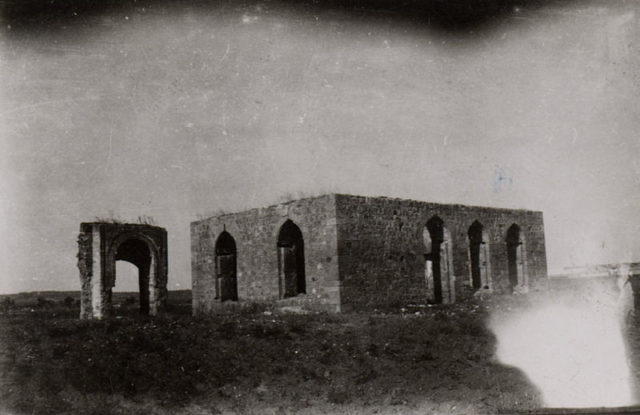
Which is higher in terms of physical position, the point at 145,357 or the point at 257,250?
the point at 257,250

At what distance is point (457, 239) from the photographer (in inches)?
771

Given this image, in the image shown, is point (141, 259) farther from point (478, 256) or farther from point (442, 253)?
point (478, 256)

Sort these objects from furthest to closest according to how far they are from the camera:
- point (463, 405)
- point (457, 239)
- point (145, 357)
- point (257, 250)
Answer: point (457, 239) → point (257, 250) → point (145, 357) → point (463, 405)

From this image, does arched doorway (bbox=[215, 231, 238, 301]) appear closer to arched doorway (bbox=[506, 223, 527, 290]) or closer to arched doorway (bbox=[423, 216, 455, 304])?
arched doorway (bbox=[423, 216, 455, 304])

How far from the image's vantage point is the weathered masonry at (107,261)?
18.4 metres

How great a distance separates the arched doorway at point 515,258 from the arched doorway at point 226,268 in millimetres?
10180

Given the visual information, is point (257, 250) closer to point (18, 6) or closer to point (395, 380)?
point (395, 380)

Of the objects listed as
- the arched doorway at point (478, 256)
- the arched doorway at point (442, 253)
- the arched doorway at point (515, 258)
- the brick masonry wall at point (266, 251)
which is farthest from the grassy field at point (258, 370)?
the arched doorway at point (515, 258)

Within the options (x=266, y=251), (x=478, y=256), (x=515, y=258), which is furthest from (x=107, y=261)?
(x=515, y=258)

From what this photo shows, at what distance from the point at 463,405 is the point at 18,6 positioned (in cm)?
884

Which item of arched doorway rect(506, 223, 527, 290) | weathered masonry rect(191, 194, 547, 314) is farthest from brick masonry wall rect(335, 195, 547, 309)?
arched doorway rect(506, 223, 527, 290)

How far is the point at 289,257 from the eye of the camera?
17.9 m

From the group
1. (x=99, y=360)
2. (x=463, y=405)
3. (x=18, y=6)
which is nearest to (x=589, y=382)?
(x=463, y=405)

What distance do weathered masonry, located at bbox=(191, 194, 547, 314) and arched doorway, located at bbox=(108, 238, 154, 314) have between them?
6.56 feet
